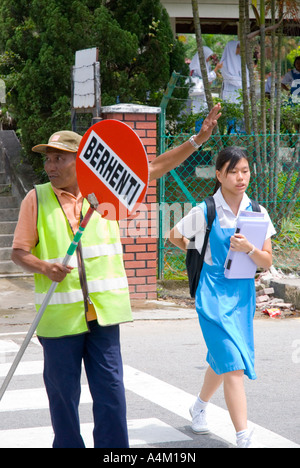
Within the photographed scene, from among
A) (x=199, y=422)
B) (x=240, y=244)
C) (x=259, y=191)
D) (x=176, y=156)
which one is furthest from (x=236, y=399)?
(x=259, y=191)

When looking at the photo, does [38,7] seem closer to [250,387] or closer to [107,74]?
[107,74]

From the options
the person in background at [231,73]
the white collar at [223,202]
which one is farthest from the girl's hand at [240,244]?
the person in background at [231,73]

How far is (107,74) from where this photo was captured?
10523 mm

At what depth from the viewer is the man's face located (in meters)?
3.87

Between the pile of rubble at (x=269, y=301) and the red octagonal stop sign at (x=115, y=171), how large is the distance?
5104 millimetres

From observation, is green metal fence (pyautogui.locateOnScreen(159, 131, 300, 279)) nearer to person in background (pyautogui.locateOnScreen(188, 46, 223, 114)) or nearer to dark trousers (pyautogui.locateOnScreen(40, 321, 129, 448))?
person in background (pyautogui.locateOnScreen(188, 46, 223, 114))

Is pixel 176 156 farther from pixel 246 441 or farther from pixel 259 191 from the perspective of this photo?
pixel 259 191

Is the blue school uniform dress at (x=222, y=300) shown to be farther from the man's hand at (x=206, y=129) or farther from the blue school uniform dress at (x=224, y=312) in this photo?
the man's hand at (x=206, y=129)

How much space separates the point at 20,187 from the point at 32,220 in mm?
7835

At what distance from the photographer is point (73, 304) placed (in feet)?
12.3

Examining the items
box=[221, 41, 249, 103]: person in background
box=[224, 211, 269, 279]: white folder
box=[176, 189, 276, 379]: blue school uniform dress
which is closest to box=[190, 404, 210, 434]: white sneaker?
box=[176, 189, 276, 379]: blue school uniform dress

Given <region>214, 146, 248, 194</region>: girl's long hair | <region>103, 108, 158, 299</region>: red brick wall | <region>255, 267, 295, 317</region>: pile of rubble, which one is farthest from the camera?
<region>103, 108, 158, 299</region>: red brick wall

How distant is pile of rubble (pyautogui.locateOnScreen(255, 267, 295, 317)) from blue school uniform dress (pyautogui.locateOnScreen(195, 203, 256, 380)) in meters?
4.12

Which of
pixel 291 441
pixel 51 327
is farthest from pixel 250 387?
pixel 51 327
